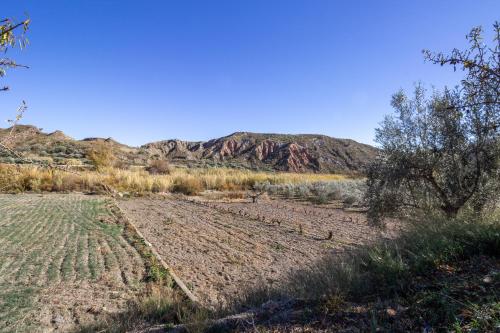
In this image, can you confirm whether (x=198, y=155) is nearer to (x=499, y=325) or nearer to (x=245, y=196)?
(x=245, y=196)

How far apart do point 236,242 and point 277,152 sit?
232 feet

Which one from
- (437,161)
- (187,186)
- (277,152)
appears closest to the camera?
(437,161)

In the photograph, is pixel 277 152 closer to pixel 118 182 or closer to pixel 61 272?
pixel 118 182

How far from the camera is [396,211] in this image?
7562 mm

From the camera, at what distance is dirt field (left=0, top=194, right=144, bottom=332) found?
5312 mm

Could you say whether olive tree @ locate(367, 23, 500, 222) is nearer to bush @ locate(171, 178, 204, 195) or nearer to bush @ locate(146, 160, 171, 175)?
bush @ locate(171, 178, 204, 195)

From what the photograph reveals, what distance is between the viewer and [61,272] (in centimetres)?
707

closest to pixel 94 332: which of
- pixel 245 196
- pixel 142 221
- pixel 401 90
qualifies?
pixel 401 90

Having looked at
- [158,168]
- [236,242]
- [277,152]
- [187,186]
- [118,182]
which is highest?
[277,152]

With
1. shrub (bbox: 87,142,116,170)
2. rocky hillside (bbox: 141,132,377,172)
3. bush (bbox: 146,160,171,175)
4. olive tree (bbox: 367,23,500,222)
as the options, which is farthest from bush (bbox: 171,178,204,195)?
rocky hillside (bbox: 141,132,377,172)

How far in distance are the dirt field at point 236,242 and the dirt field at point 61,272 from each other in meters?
1.24

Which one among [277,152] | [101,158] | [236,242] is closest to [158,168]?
[101,158]

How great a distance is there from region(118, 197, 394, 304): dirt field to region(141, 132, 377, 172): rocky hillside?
52475 mm

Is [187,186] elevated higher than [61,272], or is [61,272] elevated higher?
[187,186]
